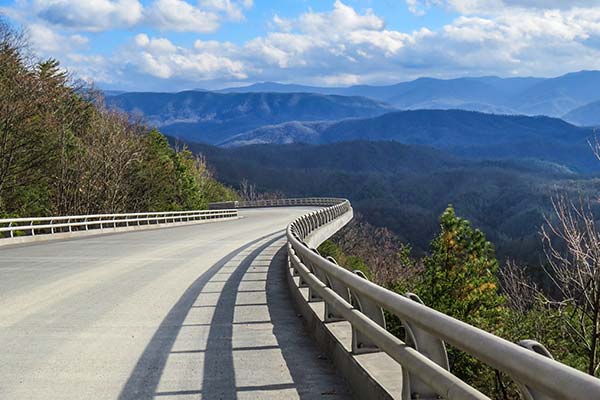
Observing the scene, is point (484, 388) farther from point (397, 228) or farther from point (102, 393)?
point (397, 228)

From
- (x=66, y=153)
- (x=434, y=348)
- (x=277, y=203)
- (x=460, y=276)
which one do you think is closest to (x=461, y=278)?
(x=460, y=276)

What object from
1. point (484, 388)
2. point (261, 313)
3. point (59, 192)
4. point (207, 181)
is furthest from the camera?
point (207, 181)

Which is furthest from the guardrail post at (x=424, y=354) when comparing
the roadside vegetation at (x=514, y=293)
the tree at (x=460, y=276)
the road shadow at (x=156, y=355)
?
the tree at (x=460, y=276)

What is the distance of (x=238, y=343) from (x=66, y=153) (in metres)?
47.1

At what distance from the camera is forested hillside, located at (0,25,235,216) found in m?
43.3

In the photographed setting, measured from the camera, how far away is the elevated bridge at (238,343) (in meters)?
4.45

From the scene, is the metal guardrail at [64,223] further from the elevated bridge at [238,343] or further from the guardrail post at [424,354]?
the guardrail post at [424,354]

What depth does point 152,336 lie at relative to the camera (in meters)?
9.53

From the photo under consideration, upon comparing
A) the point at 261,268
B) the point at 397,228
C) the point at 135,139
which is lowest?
the point at 397,228

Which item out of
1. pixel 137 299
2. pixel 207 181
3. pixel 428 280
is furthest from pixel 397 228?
pixel 137 299

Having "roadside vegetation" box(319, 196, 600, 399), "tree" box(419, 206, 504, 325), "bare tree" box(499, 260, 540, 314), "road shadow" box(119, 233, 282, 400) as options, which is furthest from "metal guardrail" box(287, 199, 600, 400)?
"tree" box(419, 206, 504, 325)

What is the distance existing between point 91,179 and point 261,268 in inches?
1740

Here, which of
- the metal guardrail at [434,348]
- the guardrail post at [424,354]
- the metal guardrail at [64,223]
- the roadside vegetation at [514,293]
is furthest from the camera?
the metal guardrail at [64,223]

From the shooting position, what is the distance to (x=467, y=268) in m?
44.1
